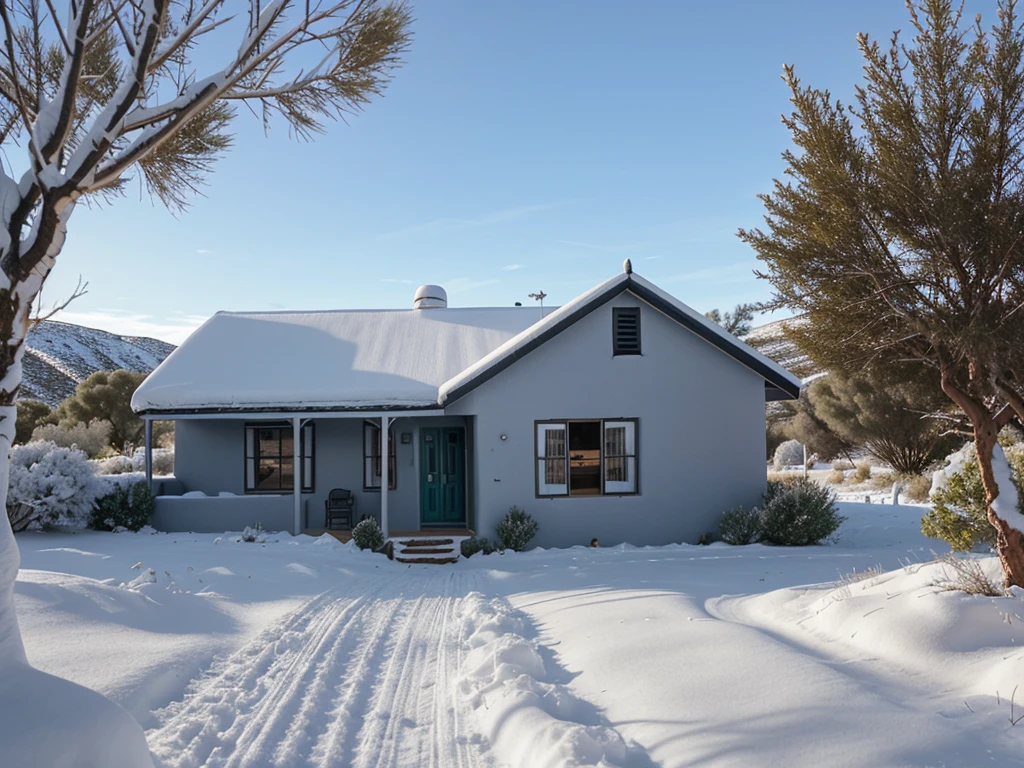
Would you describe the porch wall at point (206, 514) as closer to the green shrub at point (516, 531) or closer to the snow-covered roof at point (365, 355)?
the snow-covered roof at point (365, 355)

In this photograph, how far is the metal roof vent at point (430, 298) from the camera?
20609 millimetres

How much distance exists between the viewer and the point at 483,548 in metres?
12.9

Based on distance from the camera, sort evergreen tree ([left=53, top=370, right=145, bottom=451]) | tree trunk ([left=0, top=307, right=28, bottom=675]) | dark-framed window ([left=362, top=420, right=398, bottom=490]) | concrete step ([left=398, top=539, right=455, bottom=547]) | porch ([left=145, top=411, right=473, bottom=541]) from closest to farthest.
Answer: tree trunk ([left=0, top=307, right=28, bottom=675]) < concrete step ([left=398, top=539, right=455, bottom=547]) < porch ([left=145, top=411, right=473, bottom=541]) < dark-framed window ([left=362, top=420, right=398, bottom=490]) < evergreen tree ([left=53, top=370, right=145, bottom=451])

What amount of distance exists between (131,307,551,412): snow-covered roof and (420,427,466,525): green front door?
143cm

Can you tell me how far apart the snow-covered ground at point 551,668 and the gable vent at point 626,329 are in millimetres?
5079


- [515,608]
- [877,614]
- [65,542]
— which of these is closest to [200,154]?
[515,608]

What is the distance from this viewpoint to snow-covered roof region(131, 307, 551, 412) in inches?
563

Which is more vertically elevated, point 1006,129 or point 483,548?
point 1006,129

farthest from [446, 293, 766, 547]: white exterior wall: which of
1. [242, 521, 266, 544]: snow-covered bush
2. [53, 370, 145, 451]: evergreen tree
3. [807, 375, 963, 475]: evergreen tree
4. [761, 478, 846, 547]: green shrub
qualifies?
[53, 370, 145, 451]: evergreen tree

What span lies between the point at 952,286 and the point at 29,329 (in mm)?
7617

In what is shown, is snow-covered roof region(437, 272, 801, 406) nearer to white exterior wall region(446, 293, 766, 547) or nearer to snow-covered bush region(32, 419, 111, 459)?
white exterior wall region(446, 293, 766, 547)

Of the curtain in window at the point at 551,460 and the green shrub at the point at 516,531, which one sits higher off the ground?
the curtain in window at the point at 551,460

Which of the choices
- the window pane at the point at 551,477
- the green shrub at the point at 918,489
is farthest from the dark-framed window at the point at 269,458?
A: the green shrub at the point at 918,489

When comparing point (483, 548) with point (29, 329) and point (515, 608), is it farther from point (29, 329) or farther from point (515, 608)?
point (29, 329)
